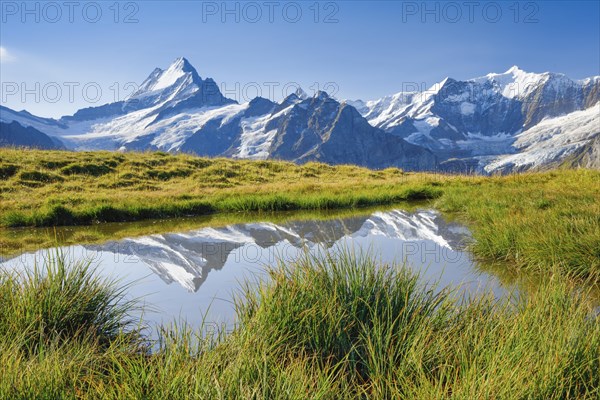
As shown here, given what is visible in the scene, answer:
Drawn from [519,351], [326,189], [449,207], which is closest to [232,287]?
[519,351]

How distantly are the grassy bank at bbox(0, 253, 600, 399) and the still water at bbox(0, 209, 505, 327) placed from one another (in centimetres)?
51

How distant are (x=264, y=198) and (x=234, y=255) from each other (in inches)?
418

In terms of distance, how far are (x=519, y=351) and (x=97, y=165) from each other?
2944 centimetres

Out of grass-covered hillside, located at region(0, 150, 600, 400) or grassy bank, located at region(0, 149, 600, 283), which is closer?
grass-covered hillside, located at region(0, 150, 600, 400)

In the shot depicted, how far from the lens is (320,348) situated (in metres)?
4.16

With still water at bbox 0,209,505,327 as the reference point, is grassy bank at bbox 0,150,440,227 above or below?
above

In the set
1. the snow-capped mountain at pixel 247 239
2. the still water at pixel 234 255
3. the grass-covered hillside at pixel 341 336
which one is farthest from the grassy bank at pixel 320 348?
the snow-capped mountain at pixel 247 239

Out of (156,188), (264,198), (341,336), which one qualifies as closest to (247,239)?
(264,198)

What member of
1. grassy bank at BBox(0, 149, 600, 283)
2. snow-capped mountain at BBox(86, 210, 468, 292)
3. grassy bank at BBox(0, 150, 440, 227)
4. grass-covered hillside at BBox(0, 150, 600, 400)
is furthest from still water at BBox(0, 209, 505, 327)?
grassy bank at BBox(0, 150, 440, 227)

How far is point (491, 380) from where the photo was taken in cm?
279

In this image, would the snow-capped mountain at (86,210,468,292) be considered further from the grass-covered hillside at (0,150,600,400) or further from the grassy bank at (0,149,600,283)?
the grass-covered hillside at (0,150,600,400)

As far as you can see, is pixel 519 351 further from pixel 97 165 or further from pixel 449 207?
pixel 97 165

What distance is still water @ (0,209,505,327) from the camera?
677cm

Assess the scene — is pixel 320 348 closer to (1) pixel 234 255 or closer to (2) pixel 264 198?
(1) pixel 234 255
